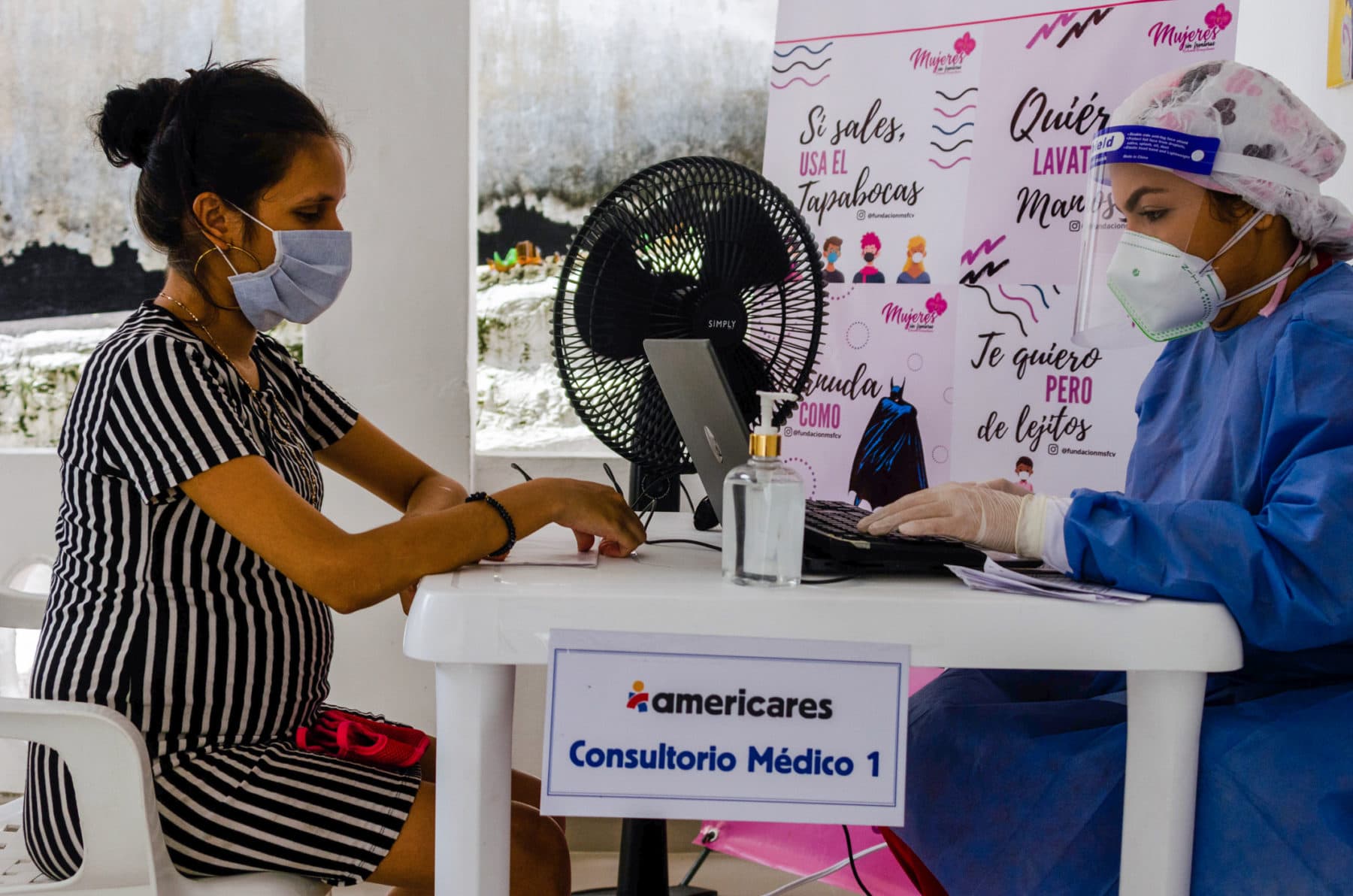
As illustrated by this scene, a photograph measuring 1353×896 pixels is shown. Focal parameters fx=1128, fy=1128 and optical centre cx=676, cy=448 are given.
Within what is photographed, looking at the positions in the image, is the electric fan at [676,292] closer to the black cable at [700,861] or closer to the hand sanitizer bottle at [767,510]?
the hand sanitizer bottle at [767,510]

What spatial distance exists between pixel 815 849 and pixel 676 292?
117cm

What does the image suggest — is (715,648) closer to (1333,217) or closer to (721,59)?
(1333,217)

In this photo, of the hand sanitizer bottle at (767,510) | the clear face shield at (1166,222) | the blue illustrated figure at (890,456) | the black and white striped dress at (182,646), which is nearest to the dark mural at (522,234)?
the blue illustrated figure at (890,456)

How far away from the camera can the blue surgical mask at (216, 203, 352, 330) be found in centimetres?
140

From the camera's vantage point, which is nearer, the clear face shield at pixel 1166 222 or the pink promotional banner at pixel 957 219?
the clear face shield at pixel 1166 222

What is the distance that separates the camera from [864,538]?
1.13 meters

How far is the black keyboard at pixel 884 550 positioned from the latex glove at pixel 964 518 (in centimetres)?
1

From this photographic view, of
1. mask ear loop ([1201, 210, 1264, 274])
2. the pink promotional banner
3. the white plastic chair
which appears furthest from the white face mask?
the white plastic chair

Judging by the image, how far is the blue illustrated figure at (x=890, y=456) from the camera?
7.14 feet

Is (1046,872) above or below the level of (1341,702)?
below

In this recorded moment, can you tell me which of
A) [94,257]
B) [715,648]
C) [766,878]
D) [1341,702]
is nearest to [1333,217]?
[1341,702]

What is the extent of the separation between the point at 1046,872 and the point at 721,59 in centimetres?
204

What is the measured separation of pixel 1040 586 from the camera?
40.1 inches

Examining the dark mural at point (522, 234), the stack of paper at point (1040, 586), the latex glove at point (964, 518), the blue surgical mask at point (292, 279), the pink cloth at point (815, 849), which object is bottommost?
the pink cloth at point (815, 849)
